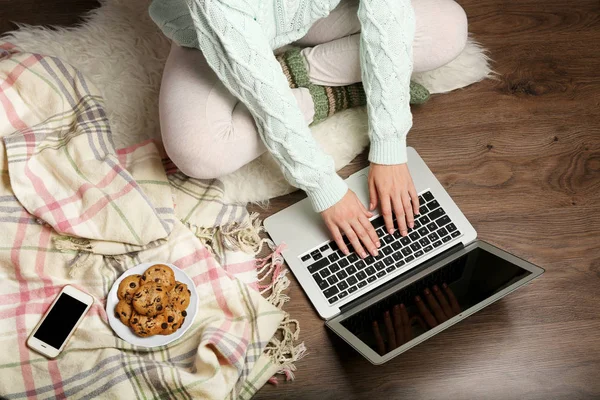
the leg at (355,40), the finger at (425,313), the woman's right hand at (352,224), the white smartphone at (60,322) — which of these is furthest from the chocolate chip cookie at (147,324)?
the leg at (355,40)

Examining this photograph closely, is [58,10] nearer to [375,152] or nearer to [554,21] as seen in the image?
[375,152]

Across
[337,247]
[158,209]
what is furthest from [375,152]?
[158,209]

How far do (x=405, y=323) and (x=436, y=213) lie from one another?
261mm

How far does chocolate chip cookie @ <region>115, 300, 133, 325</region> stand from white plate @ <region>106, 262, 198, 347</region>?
22 mm

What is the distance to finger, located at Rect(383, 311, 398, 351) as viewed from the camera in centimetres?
97

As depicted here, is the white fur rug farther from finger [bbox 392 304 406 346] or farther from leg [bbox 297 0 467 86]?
finger [bbox 392 304 406 346]

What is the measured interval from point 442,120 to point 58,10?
2.92ft

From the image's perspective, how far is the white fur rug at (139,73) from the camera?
1.23 metres

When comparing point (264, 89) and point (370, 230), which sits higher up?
point (264, 89)

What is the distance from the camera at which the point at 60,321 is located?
1.09 meters

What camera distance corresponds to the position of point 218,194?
3.93 ft

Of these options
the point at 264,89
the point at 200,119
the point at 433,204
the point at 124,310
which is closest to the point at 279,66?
the point at 264,89

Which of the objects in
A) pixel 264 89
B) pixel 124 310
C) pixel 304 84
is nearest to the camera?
pixel 264 89

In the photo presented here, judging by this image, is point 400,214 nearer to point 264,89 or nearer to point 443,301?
point 443,301
